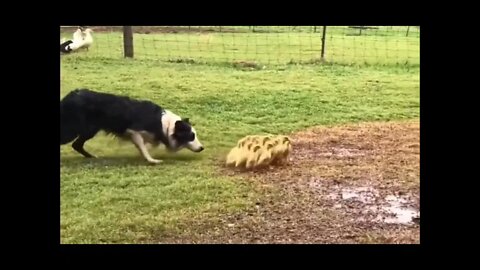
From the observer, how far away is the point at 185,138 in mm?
3020

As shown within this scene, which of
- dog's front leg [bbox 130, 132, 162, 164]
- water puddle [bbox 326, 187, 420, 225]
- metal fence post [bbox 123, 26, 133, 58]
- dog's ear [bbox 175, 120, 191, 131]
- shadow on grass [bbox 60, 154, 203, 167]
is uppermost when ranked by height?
metal fence post [bbox 123, 26, 133, 58]

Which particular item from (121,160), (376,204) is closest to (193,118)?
(121,160)

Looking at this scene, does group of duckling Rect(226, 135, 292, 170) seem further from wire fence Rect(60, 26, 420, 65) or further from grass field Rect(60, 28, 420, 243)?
wire fence Rect(60, 26, 420, 65)

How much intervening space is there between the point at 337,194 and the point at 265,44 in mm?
810

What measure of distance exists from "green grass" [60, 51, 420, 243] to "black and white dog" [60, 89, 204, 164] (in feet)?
0.12

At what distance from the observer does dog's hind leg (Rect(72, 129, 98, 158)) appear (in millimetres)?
2979

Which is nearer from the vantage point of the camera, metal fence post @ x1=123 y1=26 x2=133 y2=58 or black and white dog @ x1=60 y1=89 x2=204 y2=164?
black and white dog @ x1=60 y1=89 x2=204 y2=164

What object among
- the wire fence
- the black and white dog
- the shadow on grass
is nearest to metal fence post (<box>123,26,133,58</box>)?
the wire fence

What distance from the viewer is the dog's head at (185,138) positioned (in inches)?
119

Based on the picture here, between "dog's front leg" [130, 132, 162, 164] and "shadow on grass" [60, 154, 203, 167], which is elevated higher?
"dog's front leg" [130, 132, 162, 164]

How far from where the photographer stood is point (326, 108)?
308 cm

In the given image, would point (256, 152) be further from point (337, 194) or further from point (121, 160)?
point (121, 160)
